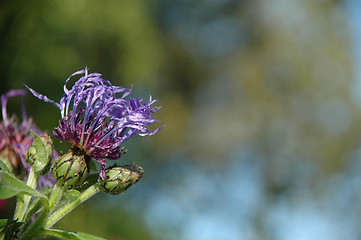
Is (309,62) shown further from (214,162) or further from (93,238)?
(93,238)

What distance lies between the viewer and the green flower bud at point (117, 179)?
0.88m

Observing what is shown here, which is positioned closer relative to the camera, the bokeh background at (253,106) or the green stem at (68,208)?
the green stem at (68,208)

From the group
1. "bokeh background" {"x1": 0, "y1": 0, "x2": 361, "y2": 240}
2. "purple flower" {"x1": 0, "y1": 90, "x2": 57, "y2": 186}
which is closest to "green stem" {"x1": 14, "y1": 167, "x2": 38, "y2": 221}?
"purple flower" {"x1": 0, "y1": 90, "x2": 57, "y2": 186}

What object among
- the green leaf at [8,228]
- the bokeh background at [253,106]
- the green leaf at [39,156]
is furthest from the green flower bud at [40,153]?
the bokeh background at [253,106]

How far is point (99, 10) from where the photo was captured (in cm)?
600

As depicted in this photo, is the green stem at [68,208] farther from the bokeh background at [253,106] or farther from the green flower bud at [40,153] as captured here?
the bokeh background at [253,106]

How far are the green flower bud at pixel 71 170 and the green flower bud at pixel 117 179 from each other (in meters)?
0.03

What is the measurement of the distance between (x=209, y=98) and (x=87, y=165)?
11.1m

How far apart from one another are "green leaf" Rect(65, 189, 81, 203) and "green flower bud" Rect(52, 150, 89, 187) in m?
0.01

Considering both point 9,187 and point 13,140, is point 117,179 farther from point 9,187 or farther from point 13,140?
point 13,140

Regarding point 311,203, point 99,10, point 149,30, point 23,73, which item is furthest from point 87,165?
point 311,203

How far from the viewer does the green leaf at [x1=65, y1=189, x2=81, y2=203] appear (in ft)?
2.78

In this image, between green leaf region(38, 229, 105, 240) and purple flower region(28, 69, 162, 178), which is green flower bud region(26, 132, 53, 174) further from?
green leaf region(38, 229, 105, 240)

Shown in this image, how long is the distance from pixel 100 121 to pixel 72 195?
0.45ft
